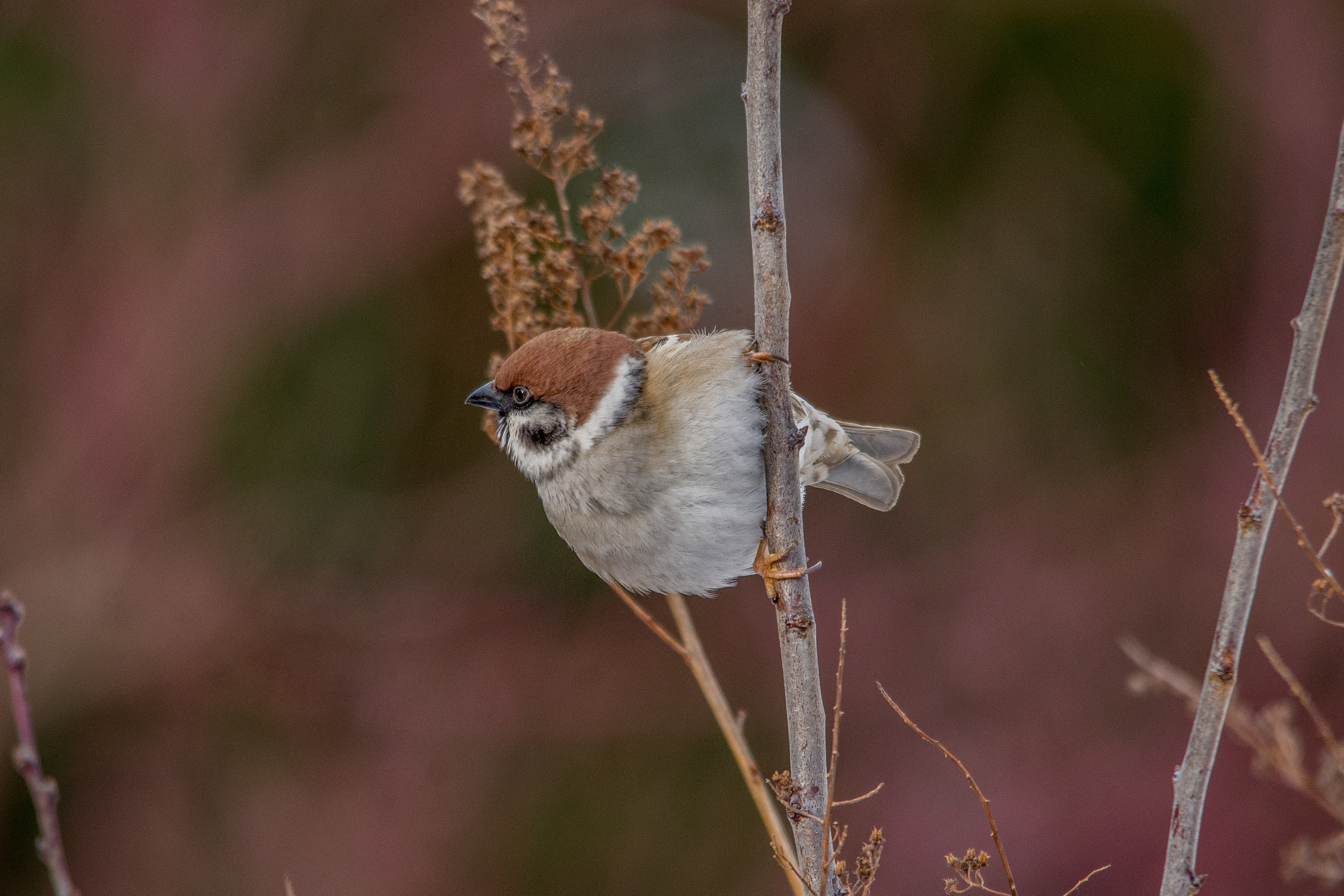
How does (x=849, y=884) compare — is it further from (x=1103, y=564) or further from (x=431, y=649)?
(x=431, y=649)

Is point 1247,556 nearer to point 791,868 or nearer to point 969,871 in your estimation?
point 969,871

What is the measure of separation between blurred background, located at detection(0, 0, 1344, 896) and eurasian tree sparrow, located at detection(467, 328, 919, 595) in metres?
1.85

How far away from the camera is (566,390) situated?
2.21 metres

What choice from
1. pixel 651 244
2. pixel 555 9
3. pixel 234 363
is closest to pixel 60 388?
pixel 234 363

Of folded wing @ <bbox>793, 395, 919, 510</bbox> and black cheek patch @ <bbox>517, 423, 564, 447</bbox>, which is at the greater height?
black cheek patch @ <bbox>517, 423, 564, 447</bbox>

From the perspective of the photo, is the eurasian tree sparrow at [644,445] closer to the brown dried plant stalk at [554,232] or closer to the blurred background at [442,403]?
the brown dried plant stalk at [554,232]

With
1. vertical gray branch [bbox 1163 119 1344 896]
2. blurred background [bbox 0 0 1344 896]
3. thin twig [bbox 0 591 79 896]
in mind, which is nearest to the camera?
thin twig [bbox 0 591 79 896]

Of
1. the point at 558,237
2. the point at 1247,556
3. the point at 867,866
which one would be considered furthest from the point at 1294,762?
the point at 558,237

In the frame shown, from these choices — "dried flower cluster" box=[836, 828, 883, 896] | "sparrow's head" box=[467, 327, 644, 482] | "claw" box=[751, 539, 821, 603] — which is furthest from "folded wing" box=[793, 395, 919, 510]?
"dried flower cluster" box=[836, 828, 883, 896]

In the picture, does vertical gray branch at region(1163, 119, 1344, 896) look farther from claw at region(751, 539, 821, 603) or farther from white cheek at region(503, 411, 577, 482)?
white cheek at region(503, 411, 577, 482)

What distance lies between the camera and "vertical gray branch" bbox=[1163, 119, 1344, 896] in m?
1.17

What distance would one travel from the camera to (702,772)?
4359 mm

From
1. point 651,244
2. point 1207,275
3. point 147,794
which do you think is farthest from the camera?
point 147,794

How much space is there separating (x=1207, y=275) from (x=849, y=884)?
3.26m
